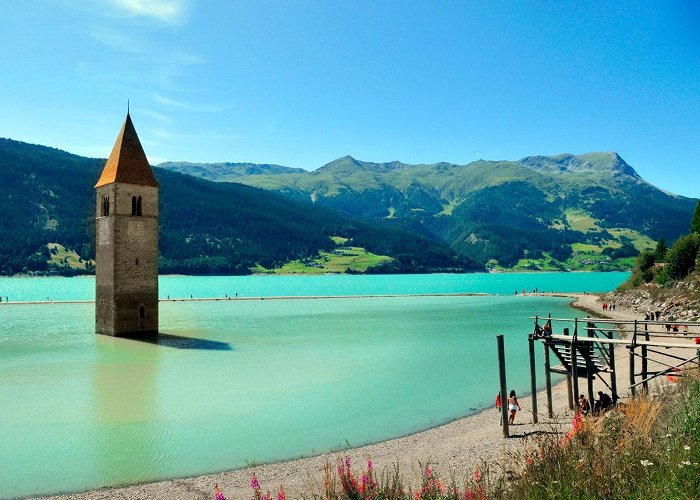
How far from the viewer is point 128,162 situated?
5478 centimetres

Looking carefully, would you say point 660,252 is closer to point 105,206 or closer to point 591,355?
point 591,355

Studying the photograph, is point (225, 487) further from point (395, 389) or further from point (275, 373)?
point (275, 373)

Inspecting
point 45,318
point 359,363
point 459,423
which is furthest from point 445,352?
point 45,318

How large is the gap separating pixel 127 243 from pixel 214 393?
27.7 metres

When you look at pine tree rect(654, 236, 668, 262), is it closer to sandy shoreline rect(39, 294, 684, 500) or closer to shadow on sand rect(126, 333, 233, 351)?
shadow on sand rect(126, 333, 233, 351)

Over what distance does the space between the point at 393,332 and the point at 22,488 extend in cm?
4771

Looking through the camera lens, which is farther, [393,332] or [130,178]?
[393,332]

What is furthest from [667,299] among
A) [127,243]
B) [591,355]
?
[127,243]

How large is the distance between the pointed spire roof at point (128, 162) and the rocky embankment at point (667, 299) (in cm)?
5928

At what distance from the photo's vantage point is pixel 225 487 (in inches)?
680

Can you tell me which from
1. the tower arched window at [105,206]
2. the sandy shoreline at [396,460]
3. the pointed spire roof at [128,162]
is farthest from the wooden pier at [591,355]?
the tower arched window at [105,206]

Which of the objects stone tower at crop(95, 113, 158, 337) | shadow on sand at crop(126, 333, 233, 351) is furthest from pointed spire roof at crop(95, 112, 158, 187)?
shadow on sand at crop(126, 333, 233, 351)

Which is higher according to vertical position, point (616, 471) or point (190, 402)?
point (616, 471)

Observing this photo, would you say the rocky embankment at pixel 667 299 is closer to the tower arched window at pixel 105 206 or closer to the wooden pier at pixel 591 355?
the wooden pier at pixel 591 355
